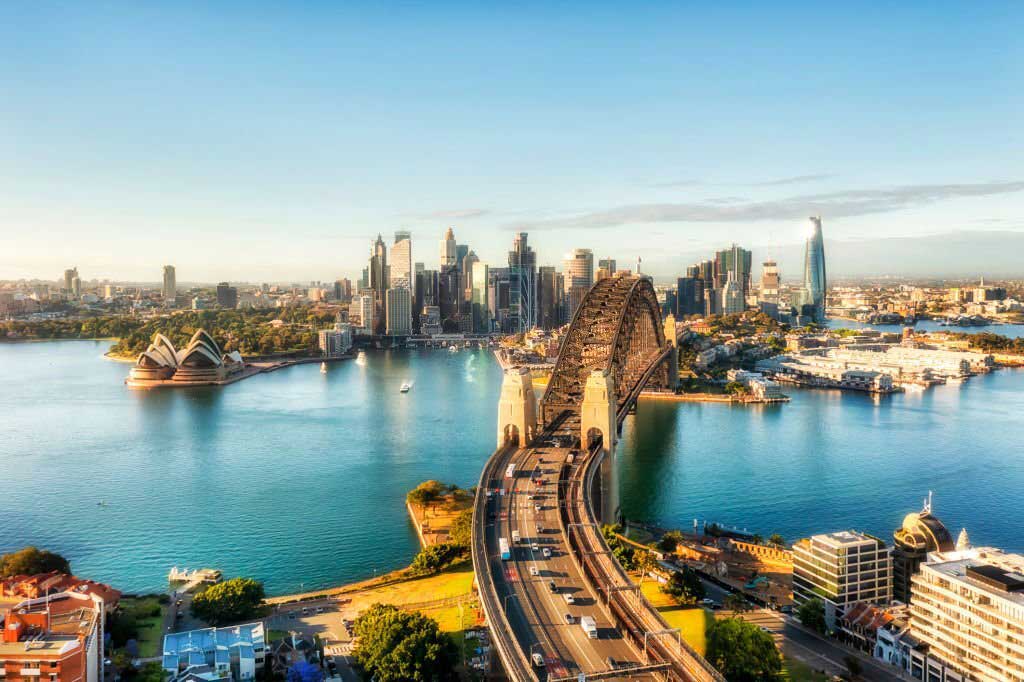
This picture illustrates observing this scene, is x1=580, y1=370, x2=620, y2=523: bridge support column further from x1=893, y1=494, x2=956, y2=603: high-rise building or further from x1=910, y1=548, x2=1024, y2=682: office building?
x1=910, y1=548, x2=1024, y2=682: office building

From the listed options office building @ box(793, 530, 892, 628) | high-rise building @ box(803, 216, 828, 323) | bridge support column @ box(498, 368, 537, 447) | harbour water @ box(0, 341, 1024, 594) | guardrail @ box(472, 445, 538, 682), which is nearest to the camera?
guardrail @ box(472, 445, 538, 682)

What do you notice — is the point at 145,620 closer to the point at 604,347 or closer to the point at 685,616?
the point at 685,616

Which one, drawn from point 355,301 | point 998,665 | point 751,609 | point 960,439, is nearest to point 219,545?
point 751,609

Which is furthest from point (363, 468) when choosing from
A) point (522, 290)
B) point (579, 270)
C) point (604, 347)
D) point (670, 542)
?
point (579, 270)

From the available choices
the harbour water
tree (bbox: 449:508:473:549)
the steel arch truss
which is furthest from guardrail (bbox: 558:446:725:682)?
the steel arch truss

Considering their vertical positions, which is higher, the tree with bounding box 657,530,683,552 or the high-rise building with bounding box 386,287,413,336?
the high-rise building with bounding box 386,287,413,336

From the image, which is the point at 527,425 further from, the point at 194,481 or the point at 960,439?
the point at 960,439
